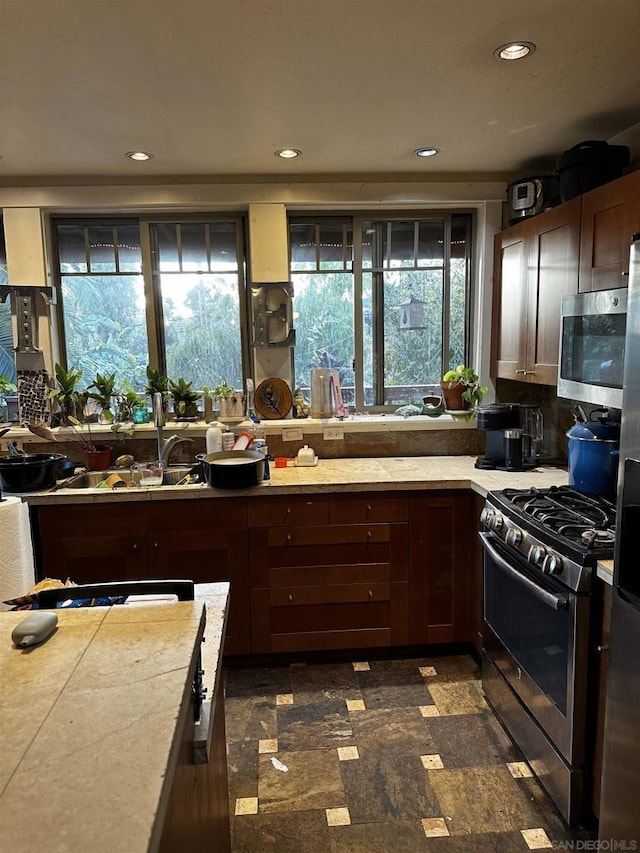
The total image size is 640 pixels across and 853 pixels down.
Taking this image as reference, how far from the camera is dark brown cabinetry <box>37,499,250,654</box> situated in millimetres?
2557

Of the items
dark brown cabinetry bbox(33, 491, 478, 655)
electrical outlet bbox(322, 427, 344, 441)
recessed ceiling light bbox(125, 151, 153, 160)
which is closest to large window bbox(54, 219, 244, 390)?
recessed ceiling light bbox(125, 151, 153, 160)

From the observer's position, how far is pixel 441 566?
2.67m

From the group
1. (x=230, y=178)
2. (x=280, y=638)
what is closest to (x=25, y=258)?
(x=230, y=178)

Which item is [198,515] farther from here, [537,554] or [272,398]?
[537,554]

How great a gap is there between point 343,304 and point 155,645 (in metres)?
2.72

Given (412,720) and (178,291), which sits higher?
(178,291)

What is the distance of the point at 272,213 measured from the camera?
3055 mm

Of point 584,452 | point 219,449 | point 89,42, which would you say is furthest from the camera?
point 219,449

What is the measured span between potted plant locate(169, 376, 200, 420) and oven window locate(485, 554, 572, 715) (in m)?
1.78

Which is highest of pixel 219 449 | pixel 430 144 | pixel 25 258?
pixel 430 144

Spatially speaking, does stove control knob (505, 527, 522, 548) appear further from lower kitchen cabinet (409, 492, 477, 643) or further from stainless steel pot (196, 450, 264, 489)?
stainless steel pot (196, 450, 264, 489)

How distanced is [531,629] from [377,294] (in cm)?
207

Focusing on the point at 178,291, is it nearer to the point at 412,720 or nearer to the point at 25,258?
the point at 25,258

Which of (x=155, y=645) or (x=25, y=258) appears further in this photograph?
(x=25, y=258)
